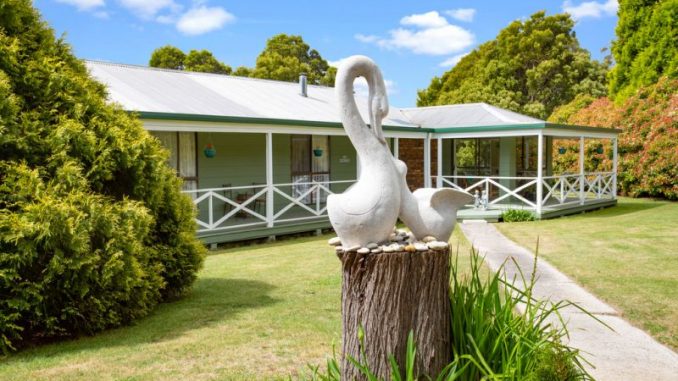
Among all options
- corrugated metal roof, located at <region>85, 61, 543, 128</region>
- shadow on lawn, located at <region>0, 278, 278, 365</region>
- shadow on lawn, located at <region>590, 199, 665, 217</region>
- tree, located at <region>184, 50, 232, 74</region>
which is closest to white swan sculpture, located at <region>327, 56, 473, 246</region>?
shadow on lawn, located at <region>0, 278, 278, 365</region>

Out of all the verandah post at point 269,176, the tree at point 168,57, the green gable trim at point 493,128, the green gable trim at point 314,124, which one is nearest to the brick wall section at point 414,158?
the green gable trim at point 314,124

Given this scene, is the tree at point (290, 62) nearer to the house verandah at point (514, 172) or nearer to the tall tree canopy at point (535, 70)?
the tall tree canopy at point (535, 70)

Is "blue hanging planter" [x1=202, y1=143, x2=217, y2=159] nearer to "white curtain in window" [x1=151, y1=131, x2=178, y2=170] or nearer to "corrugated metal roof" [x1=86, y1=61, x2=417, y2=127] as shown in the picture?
"white curtain in window" [x1=151, y1=131, x2=178, y2=170]

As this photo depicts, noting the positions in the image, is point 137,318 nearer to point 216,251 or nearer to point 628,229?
point 216,251

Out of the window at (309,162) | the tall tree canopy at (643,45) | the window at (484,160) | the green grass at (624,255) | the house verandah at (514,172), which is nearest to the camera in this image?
the green grass at (624,255)

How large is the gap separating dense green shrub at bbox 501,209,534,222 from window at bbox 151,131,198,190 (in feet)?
26.1

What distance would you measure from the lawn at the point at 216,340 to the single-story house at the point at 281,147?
440 cm

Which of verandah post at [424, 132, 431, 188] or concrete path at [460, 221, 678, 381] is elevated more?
verandah post at [424, 132, 431, 188]

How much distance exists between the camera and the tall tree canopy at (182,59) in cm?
4003

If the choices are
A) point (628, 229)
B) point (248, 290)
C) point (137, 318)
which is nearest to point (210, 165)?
point (248, 290)

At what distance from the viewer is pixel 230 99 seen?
14.1 m

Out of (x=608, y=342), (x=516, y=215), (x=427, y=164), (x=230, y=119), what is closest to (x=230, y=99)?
(x=230, y=119)

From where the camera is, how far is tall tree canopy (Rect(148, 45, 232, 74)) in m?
40.0

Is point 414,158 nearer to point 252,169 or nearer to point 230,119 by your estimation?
point 252,169
